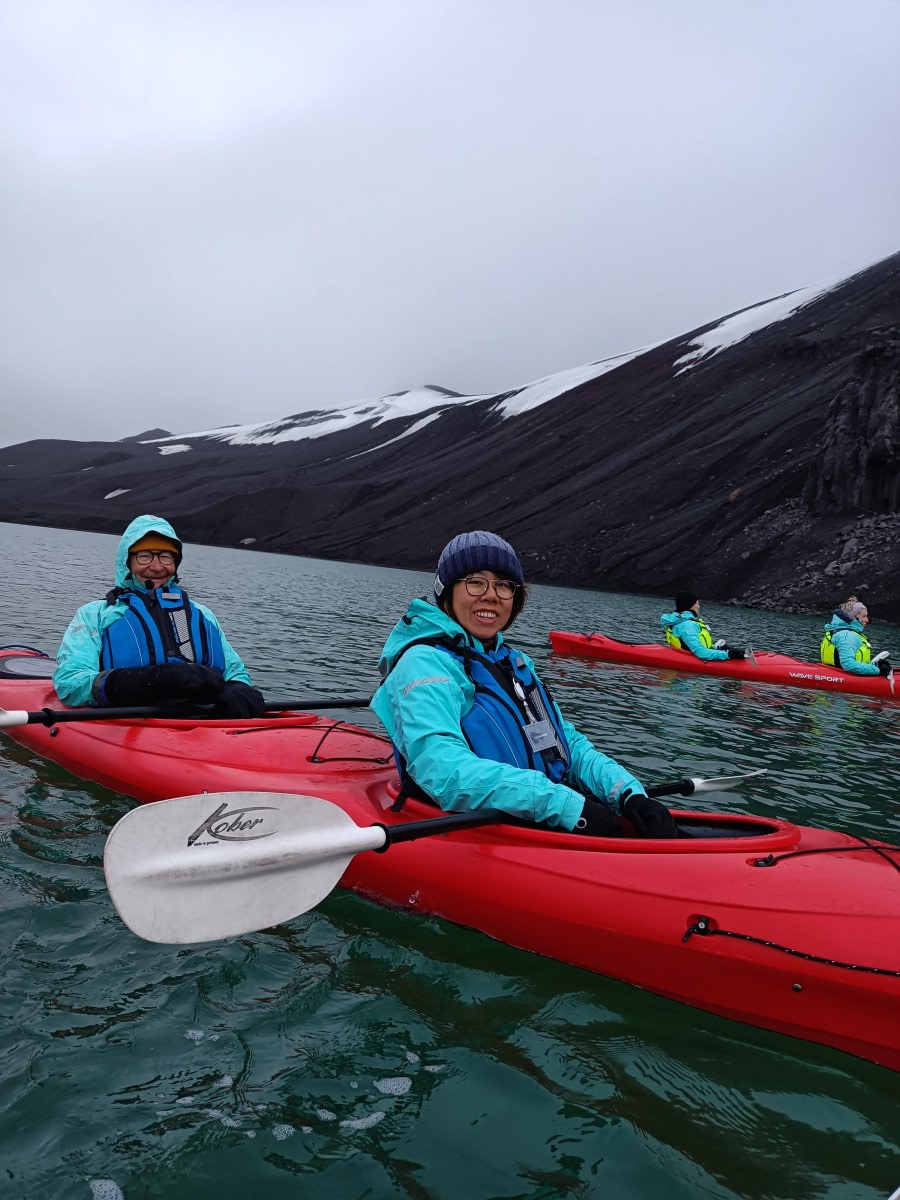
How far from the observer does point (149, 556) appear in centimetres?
731

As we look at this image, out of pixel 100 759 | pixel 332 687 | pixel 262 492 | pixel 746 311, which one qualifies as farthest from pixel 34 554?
pixel 746 311

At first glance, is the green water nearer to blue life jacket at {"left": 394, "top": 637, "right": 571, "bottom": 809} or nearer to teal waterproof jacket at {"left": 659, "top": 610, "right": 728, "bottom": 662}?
blue life jacket at {"left": 394, "top": 637, "right": 571, "bottom": 809}

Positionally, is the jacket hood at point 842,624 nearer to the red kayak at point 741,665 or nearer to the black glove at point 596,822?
the red kayak at point 741,665

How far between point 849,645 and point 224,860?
14653mm

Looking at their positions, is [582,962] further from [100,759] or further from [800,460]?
[800,460]

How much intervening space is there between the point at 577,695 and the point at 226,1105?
10.7m

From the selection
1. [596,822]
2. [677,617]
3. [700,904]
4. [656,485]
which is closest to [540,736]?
[596,822]

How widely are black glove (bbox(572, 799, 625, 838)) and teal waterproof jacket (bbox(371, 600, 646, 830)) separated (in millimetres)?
111

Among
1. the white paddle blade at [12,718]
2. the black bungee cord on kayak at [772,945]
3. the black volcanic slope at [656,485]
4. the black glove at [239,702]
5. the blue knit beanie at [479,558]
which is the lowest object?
the black bungee cord on kayak at [772,945]

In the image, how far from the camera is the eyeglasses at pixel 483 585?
4.71 metres

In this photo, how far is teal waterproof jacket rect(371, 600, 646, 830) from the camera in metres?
4.41

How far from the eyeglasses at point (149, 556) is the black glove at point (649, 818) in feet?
15.4

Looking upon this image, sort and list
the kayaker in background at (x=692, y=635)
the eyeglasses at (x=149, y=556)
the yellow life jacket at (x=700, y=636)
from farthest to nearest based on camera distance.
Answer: the yellow life jacket at (x=700, y=636) → the kayaker in background at (x=692, y=635) → the eyeglasses at (x=149, y=556)

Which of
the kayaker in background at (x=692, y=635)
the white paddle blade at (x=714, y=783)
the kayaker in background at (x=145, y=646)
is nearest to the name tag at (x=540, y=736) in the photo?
the white paddle blade at (x=714, y=783)
